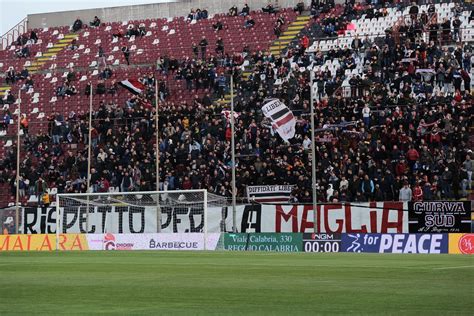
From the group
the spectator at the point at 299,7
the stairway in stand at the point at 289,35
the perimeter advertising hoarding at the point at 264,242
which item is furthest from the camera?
the spectator at the point at 299,7

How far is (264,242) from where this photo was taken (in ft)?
132

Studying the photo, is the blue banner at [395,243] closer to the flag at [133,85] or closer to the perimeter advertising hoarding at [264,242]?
the perimeter advertising hoarding at [264,242]

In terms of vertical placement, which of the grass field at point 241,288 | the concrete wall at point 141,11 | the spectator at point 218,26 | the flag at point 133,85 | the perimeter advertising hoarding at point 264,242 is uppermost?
the concrete wall at point 141,11

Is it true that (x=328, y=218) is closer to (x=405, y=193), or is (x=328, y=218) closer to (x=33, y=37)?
(x=405, y=193)

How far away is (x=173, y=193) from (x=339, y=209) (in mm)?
7151

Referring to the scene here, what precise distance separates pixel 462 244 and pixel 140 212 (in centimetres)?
1457

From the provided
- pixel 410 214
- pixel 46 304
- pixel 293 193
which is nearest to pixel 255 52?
pixel 293 193

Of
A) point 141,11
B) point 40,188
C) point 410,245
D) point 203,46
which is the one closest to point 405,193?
point 410,245

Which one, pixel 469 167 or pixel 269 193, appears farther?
pixel 269 193

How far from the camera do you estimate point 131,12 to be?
75750 mm

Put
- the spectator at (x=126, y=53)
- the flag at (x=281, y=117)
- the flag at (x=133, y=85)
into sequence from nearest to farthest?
the flag at (x=281, y=117) → the flag at (x=133, y=85) → the spectator at (x=126, y=53)

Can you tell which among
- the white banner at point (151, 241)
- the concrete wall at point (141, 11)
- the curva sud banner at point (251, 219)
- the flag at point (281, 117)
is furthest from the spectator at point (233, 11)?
the white banner at point (151, 241)

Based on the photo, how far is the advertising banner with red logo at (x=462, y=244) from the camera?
1400 inches

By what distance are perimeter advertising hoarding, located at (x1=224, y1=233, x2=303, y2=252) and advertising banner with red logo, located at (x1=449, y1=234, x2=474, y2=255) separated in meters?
6.13
